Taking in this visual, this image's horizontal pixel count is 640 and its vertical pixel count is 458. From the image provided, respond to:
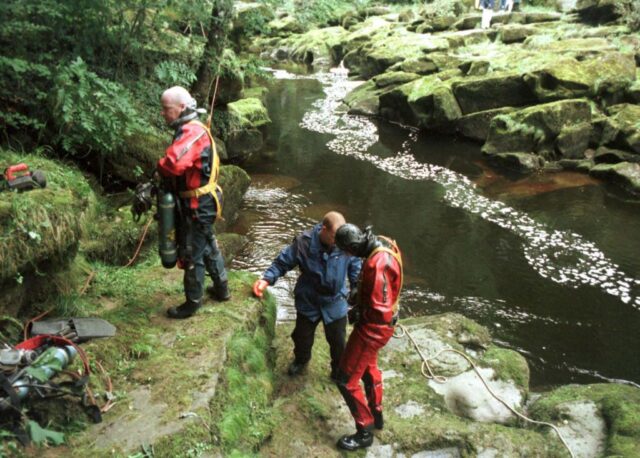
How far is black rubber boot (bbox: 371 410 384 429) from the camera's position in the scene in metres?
4.77

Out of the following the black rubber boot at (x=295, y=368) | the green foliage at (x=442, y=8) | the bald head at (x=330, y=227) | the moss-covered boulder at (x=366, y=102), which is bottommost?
the black rubber boot at (x=295, y=368)

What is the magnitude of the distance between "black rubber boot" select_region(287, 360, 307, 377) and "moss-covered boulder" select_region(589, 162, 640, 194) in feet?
42.0

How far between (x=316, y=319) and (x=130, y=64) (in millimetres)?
6160

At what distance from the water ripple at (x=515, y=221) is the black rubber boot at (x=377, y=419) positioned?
6.36 meters

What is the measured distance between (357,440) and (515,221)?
914cm

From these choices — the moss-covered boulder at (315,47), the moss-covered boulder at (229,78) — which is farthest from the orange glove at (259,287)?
the moss-covered boulder at (315,47)

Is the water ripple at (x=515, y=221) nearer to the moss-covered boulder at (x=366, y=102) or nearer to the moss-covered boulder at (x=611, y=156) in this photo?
the moss-covered boulder at (x=366, y=102)

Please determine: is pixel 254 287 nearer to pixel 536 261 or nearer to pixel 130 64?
pixel 130 64

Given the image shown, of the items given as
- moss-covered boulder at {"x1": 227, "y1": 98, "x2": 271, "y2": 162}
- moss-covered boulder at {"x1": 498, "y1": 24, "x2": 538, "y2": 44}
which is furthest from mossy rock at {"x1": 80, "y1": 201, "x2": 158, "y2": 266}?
moss-covered boulder at {"x1": 498, "y1": 24, "x2": 538, "y2": 44}

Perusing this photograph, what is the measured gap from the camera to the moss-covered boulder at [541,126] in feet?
53.3

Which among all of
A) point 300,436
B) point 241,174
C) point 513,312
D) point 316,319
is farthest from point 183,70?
point 513,312

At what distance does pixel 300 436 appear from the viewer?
4637 mm

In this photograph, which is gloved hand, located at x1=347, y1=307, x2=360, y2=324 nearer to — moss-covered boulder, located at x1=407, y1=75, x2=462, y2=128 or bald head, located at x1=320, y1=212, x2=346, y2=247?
bald head, located at x1=320, y1=212, x2=346, y2=247

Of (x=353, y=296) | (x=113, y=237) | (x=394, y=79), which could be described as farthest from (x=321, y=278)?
(x=394, y=79)
